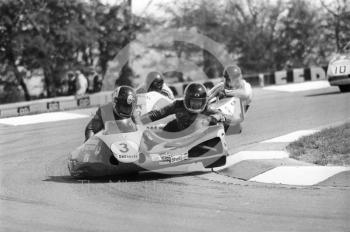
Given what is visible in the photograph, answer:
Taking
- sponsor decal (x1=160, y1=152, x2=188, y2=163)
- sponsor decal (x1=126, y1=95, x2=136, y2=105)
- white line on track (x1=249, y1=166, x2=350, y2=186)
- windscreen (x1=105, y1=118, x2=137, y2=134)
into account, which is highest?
sponsor decal (x1=126, y1=95, x2=136, y2=105)

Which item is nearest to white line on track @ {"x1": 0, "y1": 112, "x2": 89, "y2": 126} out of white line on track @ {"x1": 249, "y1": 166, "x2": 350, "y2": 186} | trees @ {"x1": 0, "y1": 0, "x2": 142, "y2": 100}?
trees @ {"x1": 0, "y1": 0, "x2": 142, "y2": 100}

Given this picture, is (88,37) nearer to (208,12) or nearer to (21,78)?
(21,78)

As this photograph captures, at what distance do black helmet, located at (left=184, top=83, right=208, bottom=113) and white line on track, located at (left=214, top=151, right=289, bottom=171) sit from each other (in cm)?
87

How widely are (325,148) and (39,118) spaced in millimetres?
9199

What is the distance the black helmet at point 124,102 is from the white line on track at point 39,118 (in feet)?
25.0

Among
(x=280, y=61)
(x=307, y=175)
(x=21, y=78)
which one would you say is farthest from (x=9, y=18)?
(x=307, y=175)

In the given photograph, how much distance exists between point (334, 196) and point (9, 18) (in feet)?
67.7

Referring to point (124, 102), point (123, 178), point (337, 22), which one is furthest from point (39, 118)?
point (337, 22)

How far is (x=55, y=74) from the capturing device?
93.4 ft

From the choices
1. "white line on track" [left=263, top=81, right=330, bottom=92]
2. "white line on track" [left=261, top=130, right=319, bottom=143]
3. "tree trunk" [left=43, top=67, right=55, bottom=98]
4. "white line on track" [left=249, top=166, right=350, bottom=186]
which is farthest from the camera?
"tree trunk" [left=43, top=67, right=55, bottom=98]

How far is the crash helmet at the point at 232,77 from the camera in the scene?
13977 mm

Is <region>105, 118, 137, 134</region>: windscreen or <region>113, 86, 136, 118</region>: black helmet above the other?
<region>113, 86, 136, 118</region>: black helmet

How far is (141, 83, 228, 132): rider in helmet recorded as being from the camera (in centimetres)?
1029

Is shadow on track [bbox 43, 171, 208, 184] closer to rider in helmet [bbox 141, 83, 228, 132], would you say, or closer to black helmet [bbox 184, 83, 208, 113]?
rider in helmet [bbox 141, 83, 228, 132]
